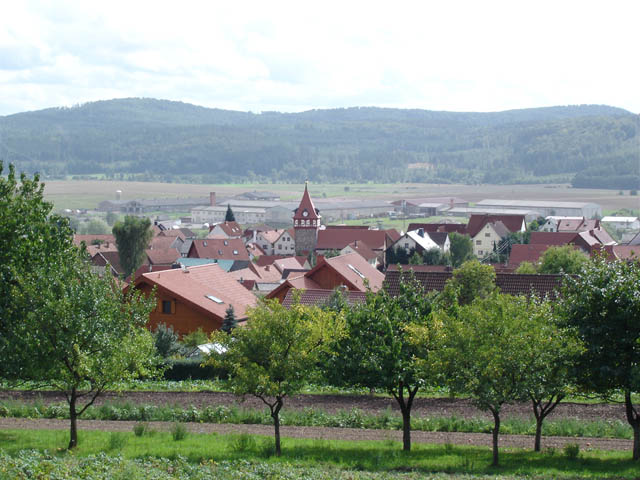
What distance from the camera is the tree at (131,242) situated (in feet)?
259

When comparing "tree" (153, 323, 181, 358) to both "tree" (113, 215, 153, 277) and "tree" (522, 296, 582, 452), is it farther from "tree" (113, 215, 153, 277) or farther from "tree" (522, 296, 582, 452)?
"tree" (113, 215, 153, 277)

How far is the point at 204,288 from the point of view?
39.7m

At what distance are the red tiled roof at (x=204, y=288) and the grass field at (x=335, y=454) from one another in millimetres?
16935

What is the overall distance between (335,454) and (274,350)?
8.79 ft

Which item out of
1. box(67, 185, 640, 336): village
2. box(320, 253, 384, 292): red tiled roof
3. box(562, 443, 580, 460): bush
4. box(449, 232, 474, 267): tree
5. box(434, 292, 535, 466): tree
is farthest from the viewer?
box(449, 232, 474, 267): tree

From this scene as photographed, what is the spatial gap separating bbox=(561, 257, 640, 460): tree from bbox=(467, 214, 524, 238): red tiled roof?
337 feet

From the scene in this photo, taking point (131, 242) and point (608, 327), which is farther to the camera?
point (131, 242)

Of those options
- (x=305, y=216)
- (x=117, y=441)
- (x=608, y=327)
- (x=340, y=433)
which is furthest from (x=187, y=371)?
(x=305, y=216)

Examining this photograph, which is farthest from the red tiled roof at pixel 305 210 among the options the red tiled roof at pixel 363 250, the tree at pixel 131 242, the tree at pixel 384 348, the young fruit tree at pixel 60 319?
the tree at pixel 384 348

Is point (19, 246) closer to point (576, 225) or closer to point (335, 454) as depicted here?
point (335, 454)

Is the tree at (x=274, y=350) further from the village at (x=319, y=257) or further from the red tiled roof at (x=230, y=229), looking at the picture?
the red tiled roof at (x=230, y=229)

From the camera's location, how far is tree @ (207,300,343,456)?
16.0 metres

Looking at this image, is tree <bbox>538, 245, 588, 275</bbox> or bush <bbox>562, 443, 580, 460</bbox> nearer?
bush <bbox>562, 443, 580, 460</bbox>

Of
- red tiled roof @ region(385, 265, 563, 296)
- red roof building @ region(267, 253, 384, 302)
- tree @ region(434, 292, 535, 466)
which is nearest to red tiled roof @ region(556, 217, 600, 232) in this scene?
red roof building @ region(267, 253, 384, 302)
